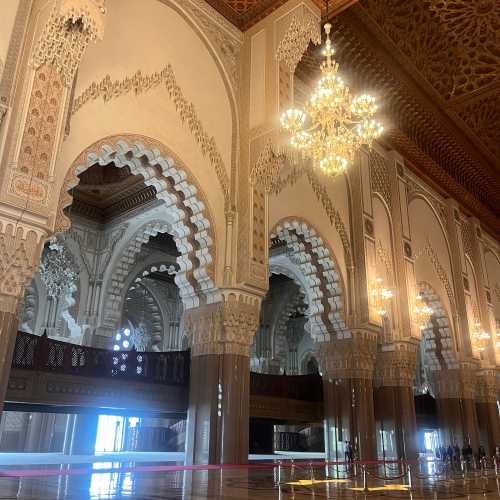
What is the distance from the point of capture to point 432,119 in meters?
12.0

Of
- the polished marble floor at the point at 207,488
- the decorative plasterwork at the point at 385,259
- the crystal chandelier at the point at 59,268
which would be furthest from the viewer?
the crystal chandelier at the point at 59,268

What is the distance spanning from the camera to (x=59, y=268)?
1212cm

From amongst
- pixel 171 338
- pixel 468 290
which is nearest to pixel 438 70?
pixel 468 290

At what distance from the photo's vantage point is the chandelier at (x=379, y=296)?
10266 millimetres

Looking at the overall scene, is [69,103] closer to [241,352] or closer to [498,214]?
[241,352]

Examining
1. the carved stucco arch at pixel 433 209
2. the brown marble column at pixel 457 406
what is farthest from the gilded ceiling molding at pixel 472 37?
the brown marble column at pixel 457 406

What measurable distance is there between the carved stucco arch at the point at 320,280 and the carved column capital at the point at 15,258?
5.39 m

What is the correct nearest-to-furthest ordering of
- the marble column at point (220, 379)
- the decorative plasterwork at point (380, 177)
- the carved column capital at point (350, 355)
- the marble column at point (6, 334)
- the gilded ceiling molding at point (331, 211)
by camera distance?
1. the marble column at point (6, 334)
2. the marble column at point (220, 379)
3. the carved column capital at point (350, 355)
4. the gilded ceiling molding at point (331, 211)
5. the decorative plasterwork at point (380, 177)

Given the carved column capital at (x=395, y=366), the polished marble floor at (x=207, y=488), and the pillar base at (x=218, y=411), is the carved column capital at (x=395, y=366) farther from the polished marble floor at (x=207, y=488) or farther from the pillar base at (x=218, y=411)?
the polished marble floor at (x=207, y=488)

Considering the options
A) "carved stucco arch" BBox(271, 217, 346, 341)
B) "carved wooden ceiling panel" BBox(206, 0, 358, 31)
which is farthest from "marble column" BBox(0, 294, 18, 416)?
"carved wooden ceiling panel" BBox(206, 0, 358, 31)

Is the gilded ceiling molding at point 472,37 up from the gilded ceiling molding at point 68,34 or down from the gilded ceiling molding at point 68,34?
up

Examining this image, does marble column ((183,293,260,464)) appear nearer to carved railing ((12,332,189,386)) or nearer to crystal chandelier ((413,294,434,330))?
carved railing ((12,332,189,386))

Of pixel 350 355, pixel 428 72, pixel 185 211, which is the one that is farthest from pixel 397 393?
pixel 428 72

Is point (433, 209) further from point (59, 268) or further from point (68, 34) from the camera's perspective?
point (68, 34)
